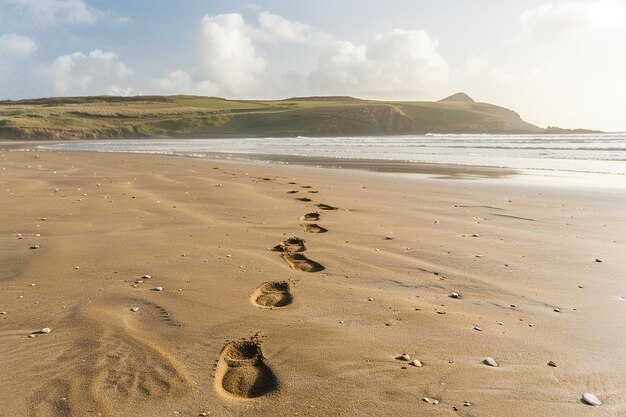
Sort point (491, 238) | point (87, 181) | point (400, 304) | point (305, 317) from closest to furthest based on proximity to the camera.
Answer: point (305, 317) < point (400, 304) < point (491, 238) < point (87, 181)

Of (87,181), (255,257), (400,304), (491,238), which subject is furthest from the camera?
(87,181)

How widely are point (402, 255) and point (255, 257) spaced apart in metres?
1.78

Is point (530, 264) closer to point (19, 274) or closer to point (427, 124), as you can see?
point (19, 274)

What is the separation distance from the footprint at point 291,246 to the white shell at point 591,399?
366cm

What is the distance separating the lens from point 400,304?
4.29 m

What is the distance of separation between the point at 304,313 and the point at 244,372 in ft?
3.46

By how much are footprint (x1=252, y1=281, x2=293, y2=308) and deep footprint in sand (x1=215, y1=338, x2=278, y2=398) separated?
86 centimetres

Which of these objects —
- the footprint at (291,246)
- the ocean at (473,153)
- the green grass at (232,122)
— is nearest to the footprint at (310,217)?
the footprint at (291,246)

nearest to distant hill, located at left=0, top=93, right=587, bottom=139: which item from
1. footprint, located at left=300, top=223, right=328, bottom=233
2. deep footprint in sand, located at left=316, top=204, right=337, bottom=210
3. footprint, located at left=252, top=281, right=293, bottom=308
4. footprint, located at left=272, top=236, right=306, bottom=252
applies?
deep footprint in sand, located at left=316, top=204, right=337, bottom=210

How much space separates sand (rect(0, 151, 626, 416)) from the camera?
9.24ft

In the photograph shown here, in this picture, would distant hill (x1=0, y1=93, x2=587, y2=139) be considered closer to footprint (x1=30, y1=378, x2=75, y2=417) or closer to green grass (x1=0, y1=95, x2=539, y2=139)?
green grass (x1=0, y1=95, x2=539, y2=139)

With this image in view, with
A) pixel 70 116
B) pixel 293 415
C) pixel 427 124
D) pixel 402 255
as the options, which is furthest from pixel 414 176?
pixel 427 124

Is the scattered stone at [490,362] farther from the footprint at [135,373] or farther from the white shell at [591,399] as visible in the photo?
the footprint at [135,373]

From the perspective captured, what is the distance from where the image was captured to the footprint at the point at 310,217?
315 inches
